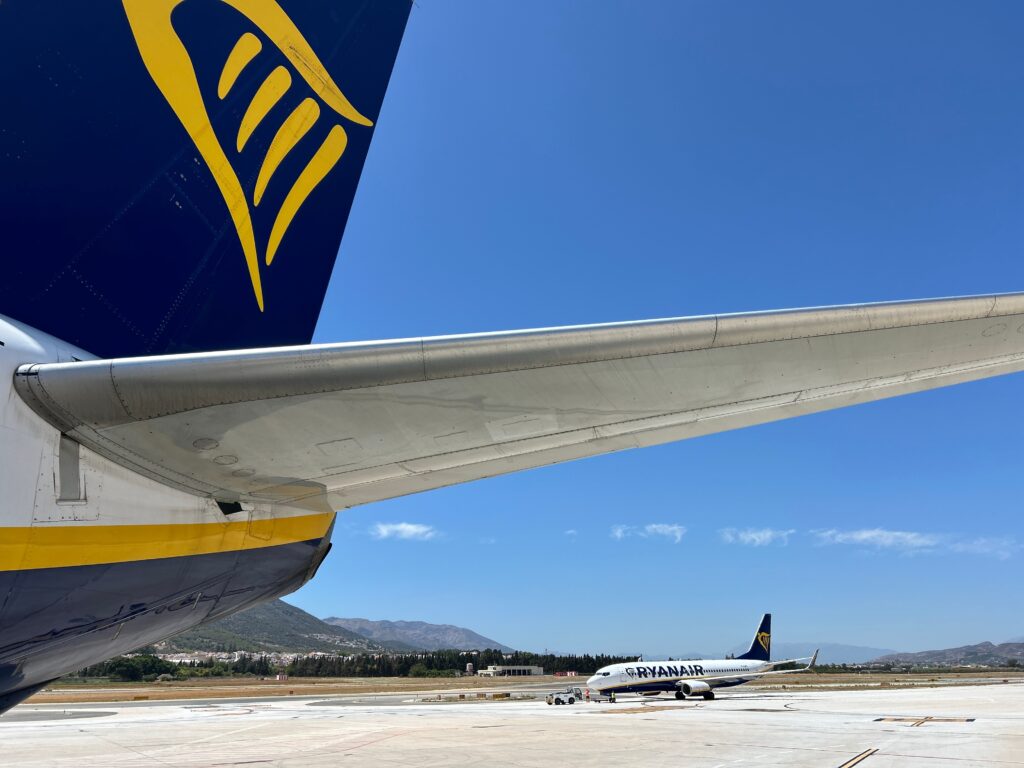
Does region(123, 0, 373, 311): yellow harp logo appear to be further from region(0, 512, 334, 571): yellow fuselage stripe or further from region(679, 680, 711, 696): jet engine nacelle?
region(679, 680, 711, 696): jet engine nacelle

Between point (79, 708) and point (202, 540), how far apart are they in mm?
53780

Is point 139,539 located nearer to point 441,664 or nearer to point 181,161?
point 181,161

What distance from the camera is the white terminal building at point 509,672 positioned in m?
113

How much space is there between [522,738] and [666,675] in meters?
29.6

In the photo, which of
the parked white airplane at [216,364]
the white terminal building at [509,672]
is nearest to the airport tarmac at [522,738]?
the parked white airplane at [216,364]

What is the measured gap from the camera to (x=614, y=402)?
11.3 ft

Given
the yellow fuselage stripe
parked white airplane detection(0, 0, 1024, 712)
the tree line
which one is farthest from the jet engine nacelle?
the tree line

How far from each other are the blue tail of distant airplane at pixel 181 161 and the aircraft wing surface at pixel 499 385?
1263 mm

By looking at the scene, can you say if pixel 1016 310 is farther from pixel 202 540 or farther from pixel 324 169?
pixel 324 169

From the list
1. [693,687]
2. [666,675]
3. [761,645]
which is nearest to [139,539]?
[666,675]

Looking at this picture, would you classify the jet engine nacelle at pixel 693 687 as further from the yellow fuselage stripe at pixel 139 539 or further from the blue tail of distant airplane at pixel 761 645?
the yellow fuselage stripe at pixel 139 539

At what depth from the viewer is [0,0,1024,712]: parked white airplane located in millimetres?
3062

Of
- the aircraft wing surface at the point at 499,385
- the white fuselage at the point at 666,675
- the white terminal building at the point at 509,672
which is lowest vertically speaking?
the white terminal building at the point at 509,672

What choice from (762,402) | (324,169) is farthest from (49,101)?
(762,402)
